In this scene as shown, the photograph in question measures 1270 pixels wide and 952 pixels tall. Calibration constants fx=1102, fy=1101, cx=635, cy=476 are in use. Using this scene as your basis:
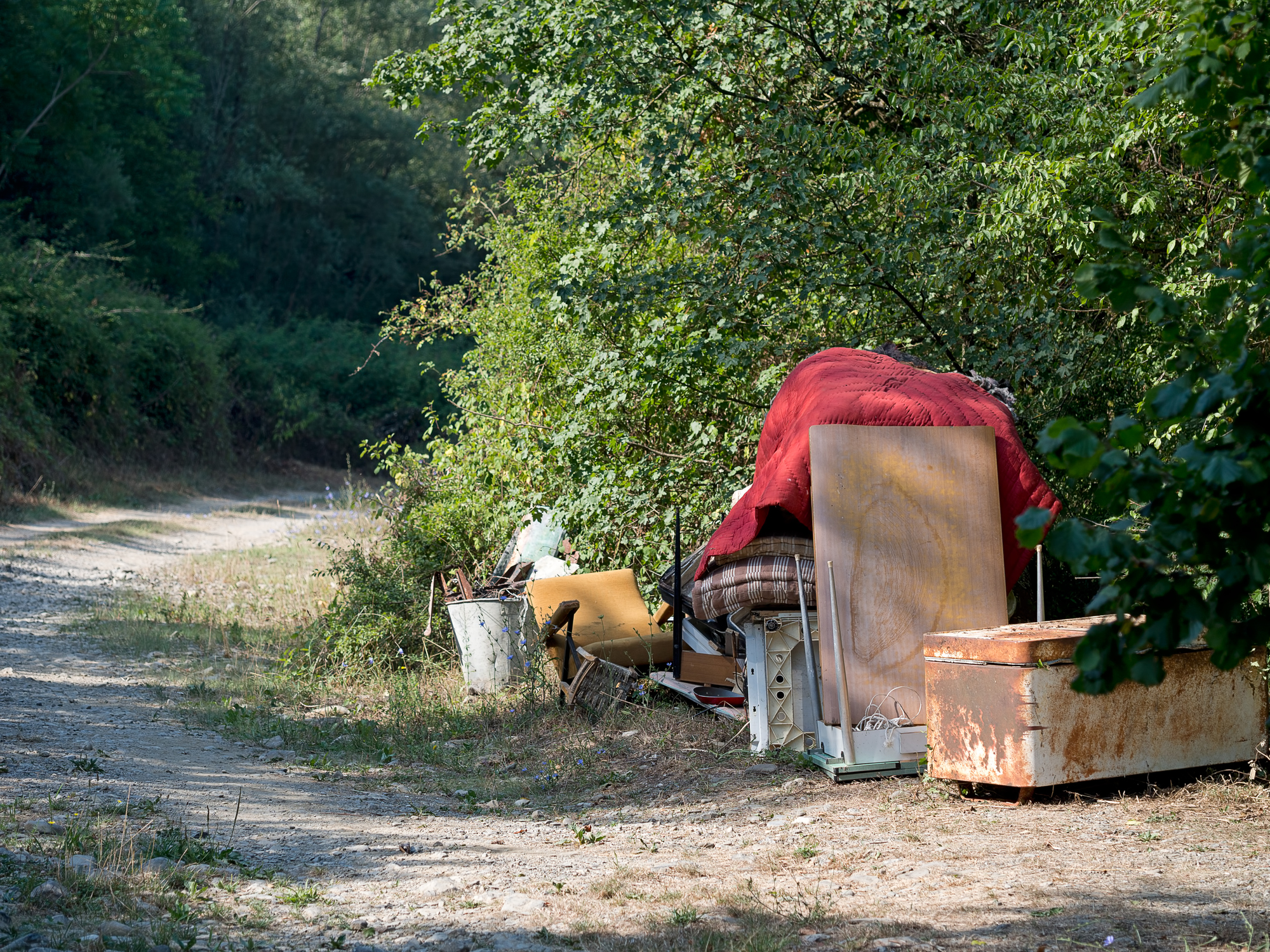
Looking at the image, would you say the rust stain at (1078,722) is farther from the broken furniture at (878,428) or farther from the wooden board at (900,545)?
the broken furniture at (878,428)

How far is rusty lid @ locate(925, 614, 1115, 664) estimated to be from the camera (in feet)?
15.3

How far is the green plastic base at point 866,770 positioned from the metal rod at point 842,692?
4 cm

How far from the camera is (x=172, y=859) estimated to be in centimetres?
408

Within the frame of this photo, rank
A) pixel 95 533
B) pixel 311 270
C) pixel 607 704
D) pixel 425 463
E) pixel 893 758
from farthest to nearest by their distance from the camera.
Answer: pixel 311 270, pixel 95 533, pixel 425 463, pixel 607 704, pixel 893 758

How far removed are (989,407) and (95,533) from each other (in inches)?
550

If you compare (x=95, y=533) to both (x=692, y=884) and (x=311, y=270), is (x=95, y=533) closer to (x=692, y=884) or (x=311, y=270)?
(x=692, y=884)

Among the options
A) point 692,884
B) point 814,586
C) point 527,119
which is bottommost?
point 692,884

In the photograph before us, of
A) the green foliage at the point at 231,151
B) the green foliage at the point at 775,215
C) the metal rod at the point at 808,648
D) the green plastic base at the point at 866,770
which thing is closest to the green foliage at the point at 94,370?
the green foliage at the point at 231,151

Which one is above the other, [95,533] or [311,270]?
[311,270]

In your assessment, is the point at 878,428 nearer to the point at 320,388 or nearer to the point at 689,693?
the point at 689,693

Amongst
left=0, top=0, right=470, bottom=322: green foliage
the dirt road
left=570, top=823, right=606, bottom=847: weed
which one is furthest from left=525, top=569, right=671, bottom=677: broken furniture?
left=0, top=0, right=470, bottom=322: green foliage

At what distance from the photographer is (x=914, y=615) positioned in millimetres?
5504

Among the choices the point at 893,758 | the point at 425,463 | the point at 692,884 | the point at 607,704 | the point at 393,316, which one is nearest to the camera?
the point at 692,884

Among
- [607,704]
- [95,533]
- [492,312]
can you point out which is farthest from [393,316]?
[95,533]
